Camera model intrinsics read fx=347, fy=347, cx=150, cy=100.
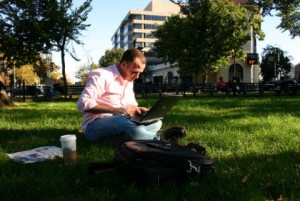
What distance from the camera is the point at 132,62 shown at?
4211mm

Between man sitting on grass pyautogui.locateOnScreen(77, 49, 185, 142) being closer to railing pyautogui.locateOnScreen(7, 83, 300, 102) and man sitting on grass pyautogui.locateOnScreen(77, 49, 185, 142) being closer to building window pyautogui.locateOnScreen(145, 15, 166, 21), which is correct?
railing pyautogui.locateOnScreen(7, 83, 300, 102)

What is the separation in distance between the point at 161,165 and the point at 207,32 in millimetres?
26742

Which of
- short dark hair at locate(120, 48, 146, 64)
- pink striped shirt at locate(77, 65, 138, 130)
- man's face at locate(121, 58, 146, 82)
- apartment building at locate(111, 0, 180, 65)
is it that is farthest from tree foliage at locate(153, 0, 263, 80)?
apartment building at locate(111, 0, 180, 65)

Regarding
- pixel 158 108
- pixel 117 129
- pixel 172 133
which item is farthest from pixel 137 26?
pixel 158 108

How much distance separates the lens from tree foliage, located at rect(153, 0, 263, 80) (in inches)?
1095

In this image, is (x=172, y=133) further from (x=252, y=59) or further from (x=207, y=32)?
(x=207, y=32)

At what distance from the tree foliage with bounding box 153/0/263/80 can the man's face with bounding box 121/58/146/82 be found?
24.0m

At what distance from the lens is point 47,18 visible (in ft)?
62.1

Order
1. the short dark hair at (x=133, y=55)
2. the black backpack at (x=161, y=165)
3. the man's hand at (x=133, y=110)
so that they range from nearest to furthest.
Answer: the black backpack at (x=161, y=165), the short dark hair at (x=133, y=55), the man's hand at (x=133, y=110)

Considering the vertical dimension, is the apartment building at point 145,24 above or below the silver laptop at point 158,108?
above

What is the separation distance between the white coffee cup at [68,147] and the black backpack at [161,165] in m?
0.65

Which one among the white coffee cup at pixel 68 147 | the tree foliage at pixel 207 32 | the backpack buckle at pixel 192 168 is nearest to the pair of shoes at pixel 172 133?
the white coffee cup at pixel 68 147

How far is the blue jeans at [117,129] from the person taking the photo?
13.3 ft

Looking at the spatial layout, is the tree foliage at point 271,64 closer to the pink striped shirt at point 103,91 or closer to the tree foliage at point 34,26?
the tree foliage at point 34,26
